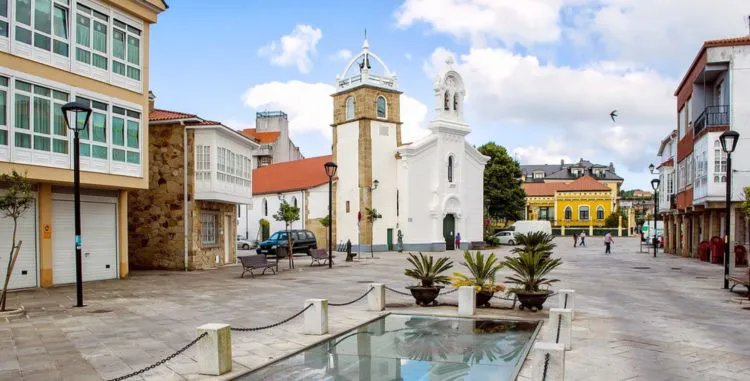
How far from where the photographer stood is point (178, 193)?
25.6m

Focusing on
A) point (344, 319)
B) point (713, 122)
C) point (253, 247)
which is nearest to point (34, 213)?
point (344, 319)

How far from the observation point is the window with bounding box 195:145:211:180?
2562 centimetres

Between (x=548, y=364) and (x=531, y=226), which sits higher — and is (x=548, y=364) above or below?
above

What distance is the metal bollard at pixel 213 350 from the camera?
303 inches

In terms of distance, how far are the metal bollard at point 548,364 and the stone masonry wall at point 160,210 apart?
21515 millimetres

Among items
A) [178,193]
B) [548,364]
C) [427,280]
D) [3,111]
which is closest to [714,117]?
[427,280]

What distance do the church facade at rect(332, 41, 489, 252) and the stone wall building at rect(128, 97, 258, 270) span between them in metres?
19.5

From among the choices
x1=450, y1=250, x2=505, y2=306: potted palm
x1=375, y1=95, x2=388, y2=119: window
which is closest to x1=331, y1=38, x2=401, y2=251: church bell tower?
x1=375, y1=95, x2=388, y2=119: window

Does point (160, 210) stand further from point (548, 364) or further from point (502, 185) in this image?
point (502, 185)

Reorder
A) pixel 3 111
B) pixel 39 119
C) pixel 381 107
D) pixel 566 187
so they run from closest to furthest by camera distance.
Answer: pixel 3 111 → pixel 39 119 → pixel 381 107 → pixel 566 187

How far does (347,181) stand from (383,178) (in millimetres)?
2938

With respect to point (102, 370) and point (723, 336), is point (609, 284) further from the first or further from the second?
point (102, 370)

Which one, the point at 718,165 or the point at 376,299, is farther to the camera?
the point at 718,165

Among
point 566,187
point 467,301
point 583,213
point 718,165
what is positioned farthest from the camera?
point 566,187
